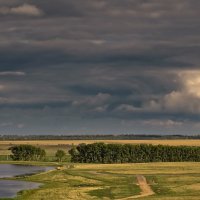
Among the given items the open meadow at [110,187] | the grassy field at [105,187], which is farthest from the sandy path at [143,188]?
the grassy field at [105,187]

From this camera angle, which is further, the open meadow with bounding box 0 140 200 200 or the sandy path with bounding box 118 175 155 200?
the open meadow with bounding box 0 140 200 200

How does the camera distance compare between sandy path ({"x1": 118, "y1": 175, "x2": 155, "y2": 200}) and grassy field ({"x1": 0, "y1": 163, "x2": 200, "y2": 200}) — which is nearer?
sandy path ({"x1": 118, "y1": 175, "x2": 155, "y2": 200})

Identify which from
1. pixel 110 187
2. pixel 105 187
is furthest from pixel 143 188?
pixel 105 187

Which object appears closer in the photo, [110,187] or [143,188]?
[143,188]

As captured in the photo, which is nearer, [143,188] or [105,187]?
[143,188]

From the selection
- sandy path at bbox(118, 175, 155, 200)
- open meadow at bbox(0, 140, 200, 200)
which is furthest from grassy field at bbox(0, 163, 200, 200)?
sandy path at bbox(118, 175, 155, 200)

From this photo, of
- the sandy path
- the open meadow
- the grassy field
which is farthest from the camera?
the grassy field

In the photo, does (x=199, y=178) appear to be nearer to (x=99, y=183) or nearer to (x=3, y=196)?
(x=99, y=183)

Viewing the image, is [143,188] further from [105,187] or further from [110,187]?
[105,187]

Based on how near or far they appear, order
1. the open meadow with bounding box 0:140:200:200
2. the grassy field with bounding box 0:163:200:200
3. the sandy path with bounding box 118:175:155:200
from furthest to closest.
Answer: the grassy field with bounding box 0:163:200:200
the open meadow with bounding box 0:140:200:200
the sandy path with bounding box 118:175:155:200

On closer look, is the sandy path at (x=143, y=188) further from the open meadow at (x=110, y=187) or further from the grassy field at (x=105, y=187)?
the grassy field at (x=105, y=187)

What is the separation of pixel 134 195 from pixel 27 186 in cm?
3285

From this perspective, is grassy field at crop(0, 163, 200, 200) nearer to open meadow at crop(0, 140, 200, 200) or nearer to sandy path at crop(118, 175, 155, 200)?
open meadow at crop(0, 140, 200, 200)

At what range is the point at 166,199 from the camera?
8794cm
